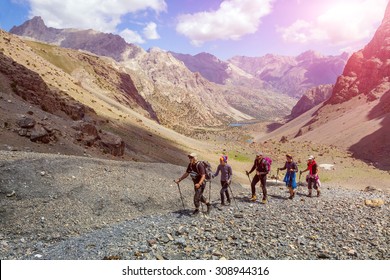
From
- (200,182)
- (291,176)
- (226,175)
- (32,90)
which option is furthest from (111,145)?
(200,182)

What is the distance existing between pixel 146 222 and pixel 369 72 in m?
135

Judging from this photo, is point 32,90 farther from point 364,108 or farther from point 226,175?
point 364,108

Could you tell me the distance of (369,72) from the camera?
127m

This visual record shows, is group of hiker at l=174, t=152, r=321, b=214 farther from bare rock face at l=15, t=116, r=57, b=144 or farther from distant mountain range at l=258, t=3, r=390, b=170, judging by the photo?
distant mountain range at l=258, t=3, r=390, b=170

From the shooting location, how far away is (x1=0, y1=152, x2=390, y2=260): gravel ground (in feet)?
38.2

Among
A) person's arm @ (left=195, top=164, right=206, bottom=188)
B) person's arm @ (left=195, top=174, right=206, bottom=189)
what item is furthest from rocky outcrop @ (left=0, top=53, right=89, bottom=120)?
person's arm @ (left=195, top=174, right=206, bottom=189)

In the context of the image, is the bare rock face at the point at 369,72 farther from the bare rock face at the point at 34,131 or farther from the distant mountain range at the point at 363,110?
the bare rock face at the point at 34,131

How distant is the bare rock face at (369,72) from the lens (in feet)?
384

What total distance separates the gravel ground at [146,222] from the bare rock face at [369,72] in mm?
109184

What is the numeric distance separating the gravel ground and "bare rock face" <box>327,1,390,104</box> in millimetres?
109184

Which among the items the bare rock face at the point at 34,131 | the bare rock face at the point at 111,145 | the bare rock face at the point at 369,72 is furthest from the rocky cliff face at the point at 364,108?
the bare rock face at the point at 34,131

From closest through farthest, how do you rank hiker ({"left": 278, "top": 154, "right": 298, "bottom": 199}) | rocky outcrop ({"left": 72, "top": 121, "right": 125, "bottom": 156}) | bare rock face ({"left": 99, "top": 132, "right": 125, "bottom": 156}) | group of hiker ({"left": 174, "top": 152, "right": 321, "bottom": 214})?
group of hiker ({"left": 174, "top": 152, "right": 321, "bottom": 214}), hiker ({"left": 278, "top": 154, "right": 298, "bottom": 199}), rocky outcrop ({"left": 72, "top": 121, "right": 125, "bottom": 156}), bare rock face ({"left": 99, "top": 132, "right": 125, "bottom": 156})
